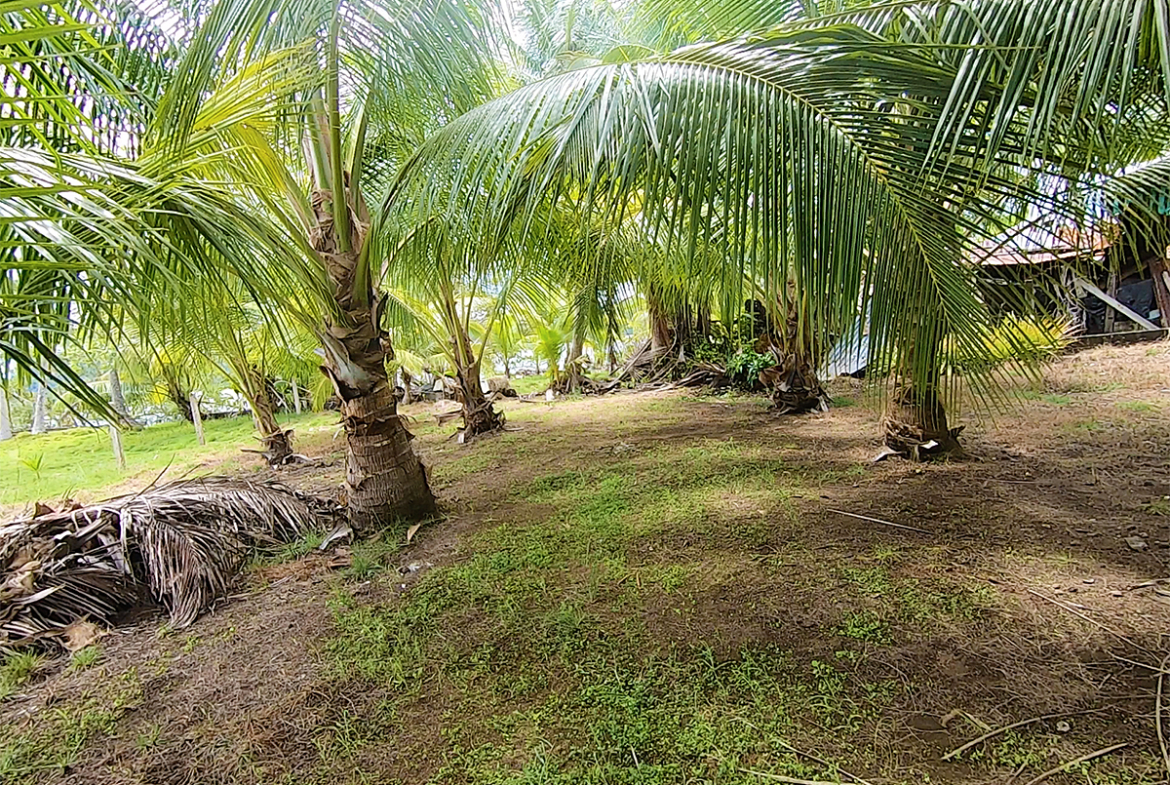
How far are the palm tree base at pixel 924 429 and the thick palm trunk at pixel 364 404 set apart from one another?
251 cm

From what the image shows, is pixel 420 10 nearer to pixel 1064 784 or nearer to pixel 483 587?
pixel 483 587

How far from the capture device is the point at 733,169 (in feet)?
4.25

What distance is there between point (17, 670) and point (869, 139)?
8.82 feet

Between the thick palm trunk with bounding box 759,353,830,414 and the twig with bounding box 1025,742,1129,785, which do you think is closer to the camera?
the twig with bounding box 1025,742,1129,785

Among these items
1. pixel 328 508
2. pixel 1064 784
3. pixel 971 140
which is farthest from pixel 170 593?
pixel 971 140

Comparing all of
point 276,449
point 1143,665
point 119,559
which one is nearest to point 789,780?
point 1143,665

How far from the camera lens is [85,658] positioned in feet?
5.32

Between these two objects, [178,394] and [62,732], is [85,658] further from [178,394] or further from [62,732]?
[178,394]

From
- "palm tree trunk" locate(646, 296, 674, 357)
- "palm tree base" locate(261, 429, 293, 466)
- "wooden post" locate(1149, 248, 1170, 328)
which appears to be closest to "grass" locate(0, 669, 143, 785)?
"palm tree base" locate(261, 429, 293, 466)

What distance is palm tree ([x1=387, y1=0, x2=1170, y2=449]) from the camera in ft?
3.95

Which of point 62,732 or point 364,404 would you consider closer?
point 62,732

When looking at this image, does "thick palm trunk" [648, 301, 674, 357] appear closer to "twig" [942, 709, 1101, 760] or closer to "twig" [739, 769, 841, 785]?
"twig" [942, 709, 1101, 760]

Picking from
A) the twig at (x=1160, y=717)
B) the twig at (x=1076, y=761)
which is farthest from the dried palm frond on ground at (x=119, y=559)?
the twig at (x=1160, y=717)

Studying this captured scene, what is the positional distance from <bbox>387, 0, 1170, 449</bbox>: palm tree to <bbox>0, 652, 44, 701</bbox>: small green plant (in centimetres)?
192
